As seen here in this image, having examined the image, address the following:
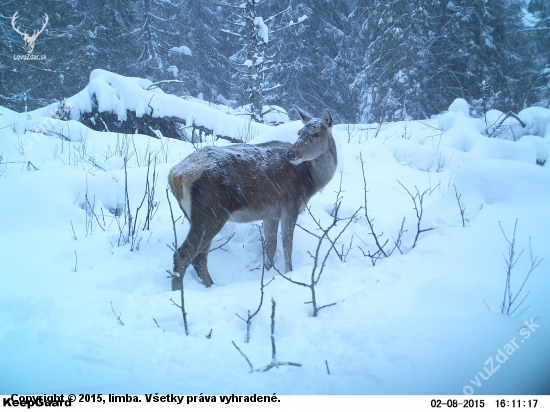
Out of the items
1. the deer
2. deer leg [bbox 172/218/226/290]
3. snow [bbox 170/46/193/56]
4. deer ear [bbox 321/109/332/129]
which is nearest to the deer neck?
the deer

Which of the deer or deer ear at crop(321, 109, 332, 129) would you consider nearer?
the deer

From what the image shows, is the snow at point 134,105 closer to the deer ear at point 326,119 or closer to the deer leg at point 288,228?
the deer ear at point 326,119

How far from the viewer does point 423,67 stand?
13.8 metres

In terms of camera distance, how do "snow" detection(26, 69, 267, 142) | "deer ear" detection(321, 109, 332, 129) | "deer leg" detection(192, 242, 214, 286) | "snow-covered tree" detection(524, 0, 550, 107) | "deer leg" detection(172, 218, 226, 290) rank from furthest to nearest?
"snow" detection(26, 69, 267, 142) → "snow-covered tree" detection(524, 0, 550, 107) → "deer ear" detection(321, 109, 332, 129) → "deer leg" detection(192, 242, 214, 286) → "deer leg" detection(172, 218, 226, 290)

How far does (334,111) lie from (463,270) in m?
19.8

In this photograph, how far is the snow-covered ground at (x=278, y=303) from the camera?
65.8 inches

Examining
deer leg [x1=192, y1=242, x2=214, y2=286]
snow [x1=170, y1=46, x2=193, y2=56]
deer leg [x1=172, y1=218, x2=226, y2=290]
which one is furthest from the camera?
snow [x1=170, y1=46, x2=193, y2=56]

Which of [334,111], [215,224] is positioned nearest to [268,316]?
[215,224]

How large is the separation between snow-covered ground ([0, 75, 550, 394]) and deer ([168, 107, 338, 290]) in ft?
1.43

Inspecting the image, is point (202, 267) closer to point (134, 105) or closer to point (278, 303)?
point (278, 303)

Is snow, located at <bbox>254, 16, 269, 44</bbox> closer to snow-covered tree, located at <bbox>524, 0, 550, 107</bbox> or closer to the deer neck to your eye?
snow-covered tree, located at <bbox>524, 0, 550, 107</bbox>

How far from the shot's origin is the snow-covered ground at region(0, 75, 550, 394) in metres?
1.67

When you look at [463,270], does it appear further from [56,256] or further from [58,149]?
[58,149]

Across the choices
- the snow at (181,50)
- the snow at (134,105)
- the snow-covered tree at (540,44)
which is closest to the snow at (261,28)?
the snow at (181,50)
